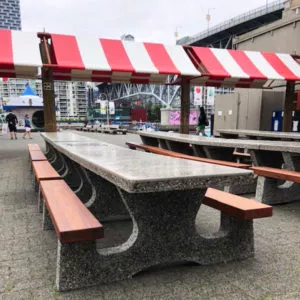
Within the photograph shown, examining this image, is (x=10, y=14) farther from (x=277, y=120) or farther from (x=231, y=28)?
(x=277, y=120)

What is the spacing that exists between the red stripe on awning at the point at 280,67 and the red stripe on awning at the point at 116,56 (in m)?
4.48

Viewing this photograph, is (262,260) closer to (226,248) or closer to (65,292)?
(226,248)

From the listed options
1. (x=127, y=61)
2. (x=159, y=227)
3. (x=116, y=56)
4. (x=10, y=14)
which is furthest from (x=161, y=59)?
(x=10, y=14)

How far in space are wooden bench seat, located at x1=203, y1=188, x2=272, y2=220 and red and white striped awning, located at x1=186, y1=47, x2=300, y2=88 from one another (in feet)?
19.3

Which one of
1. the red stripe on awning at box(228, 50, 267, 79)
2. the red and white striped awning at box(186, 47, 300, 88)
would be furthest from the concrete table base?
the red stripe on awning at box(228, 50, 267, 79)

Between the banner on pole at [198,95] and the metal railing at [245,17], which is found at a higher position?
the metal railing at [245,17]

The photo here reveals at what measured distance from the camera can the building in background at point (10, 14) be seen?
176 meters

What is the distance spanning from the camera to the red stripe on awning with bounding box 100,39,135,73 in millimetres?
7214

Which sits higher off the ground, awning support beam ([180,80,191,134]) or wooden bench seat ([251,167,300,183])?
awning support beam ([180,80,191,134])

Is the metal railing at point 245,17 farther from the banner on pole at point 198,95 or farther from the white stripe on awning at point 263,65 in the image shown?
the white stripe on awning at point 263,65

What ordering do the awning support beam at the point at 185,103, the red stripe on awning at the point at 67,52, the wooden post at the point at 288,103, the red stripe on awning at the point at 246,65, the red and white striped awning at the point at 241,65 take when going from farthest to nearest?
1. the wooden post at the point at 288,103
2. the awning support beam at the point at 185,103
3. the red stripe on awning at the point at 246,65
4. the red and white striped awning at the point at 241,65
5. the red stripe on awning at the point at 67,52

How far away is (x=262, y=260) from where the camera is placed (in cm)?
230

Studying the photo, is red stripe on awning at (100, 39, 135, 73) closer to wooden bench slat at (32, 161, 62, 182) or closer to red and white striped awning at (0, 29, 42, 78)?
red and white striped awning at (0, 29, 42, 78)

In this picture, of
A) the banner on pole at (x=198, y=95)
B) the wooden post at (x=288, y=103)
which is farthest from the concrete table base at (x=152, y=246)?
the banner on pole at (x=198, y=95)
